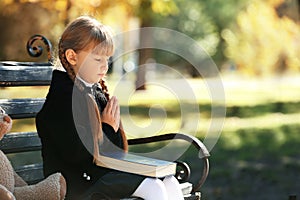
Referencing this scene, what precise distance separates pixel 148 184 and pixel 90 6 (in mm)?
5771

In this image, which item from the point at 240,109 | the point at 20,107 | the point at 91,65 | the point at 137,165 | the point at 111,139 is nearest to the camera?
the point at 137,165

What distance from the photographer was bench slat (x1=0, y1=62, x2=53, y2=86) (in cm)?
370

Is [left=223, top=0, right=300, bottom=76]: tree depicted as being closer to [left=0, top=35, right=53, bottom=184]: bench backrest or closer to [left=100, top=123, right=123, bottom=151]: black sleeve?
[left=0, top=35, right=53, bottom=184]: bench backrest

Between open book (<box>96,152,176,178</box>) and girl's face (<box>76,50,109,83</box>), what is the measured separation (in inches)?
A: 13.9

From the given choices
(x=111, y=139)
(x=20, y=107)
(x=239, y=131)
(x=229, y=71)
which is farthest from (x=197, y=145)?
(x=229, y=71)

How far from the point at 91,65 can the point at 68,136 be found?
34 centimetres

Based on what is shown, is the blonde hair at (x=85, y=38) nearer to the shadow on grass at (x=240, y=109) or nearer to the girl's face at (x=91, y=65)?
the girl's face at (x=91, y=65)

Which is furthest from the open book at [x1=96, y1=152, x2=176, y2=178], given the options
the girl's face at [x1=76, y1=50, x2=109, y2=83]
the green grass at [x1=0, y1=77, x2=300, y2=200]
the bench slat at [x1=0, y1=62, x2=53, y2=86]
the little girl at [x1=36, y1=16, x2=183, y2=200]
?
the bench slat at [x1=0, y1=62, x2=53, y2=86]

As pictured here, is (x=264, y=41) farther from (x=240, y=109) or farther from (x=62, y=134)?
(x=62, y=134)

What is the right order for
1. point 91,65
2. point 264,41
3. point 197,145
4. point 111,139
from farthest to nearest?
point 264,41, point 197,145, point 111,139, point 91,65

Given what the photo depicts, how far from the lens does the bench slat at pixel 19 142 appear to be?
12.0ft

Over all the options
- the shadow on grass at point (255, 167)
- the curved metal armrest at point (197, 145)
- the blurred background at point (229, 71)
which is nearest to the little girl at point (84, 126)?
the curved metal armrest at point (197, 145)

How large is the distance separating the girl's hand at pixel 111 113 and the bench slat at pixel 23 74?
0.68 m

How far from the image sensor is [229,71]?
22.1m
